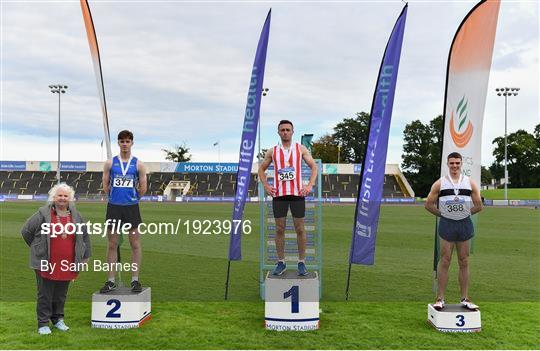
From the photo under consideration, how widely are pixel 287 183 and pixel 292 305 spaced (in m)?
1.33

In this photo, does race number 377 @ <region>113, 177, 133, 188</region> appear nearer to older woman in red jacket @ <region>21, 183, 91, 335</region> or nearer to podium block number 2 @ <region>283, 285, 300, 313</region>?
older woman in red jacket @ <region>21, 183, 91, 335</region>

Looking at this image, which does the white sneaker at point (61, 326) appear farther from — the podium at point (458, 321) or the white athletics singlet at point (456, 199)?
the white athletics singlet at point (456, 199)

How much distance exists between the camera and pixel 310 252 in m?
6.64

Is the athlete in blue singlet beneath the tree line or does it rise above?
beneath

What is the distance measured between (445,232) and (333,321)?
5.32 feet

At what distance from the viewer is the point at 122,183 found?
204 inches

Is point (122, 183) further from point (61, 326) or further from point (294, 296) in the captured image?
point (294, 296)

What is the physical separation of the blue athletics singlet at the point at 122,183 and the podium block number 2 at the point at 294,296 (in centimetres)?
195

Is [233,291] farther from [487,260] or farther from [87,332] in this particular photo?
[487,260]

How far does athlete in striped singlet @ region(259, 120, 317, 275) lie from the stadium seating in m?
48.8

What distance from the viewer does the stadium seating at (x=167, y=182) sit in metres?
56.6

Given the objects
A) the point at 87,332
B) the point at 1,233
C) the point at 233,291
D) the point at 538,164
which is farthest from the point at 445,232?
the point at 538,164

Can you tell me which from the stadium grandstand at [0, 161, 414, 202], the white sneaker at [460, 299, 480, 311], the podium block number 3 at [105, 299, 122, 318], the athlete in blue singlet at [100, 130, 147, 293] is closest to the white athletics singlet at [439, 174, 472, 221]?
the white sneaker at [460, 299, 480, 311]

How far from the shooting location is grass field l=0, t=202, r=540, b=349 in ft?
15.5
